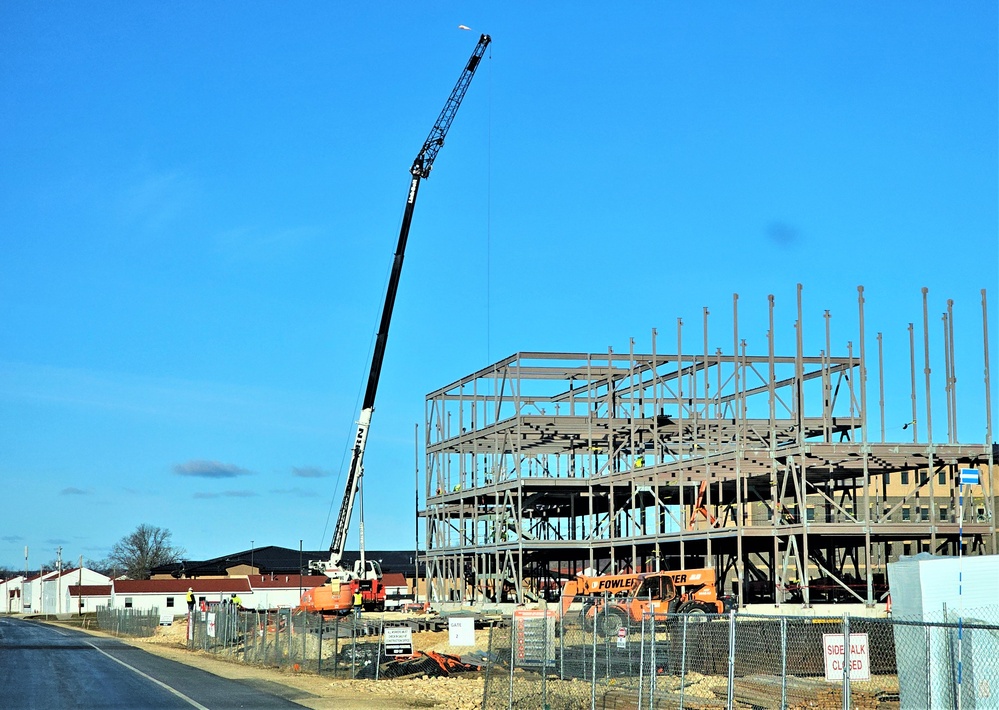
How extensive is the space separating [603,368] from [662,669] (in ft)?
105

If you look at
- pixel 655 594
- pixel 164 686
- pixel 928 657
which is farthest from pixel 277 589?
pixel 928 657

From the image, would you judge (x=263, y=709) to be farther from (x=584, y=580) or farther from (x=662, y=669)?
(x=584, y=580)

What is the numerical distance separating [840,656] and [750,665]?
11.4 m

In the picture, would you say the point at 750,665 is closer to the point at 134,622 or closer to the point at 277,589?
the point at 134,622

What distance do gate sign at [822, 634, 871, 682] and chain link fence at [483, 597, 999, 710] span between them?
17 mm

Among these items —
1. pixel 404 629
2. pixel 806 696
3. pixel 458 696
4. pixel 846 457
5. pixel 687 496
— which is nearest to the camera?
pixel 806 696

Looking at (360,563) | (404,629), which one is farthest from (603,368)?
(404,629)

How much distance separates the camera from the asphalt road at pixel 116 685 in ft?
76.5

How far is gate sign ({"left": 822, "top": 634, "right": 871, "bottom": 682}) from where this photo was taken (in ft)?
48.0

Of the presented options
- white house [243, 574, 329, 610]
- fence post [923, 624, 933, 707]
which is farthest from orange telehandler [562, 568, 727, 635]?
white house [243, 574, 329, 610]

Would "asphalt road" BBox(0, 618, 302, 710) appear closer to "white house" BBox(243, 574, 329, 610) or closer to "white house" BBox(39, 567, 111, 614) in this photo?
"white house" BBox(243, 574, 329, 610)

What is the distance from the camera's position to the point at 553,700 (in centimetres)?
2097

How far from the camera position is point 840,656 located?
15172 mm

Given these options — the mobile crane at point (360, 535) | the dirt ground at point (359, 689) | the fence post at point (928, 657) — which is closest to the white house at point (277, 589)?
the mobile crane at point (360, 535)
